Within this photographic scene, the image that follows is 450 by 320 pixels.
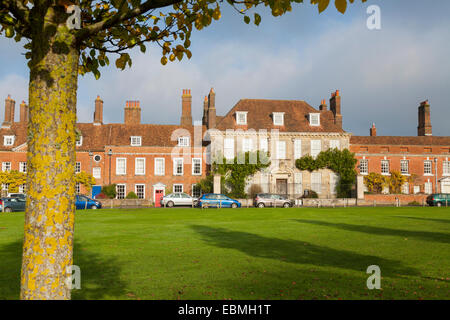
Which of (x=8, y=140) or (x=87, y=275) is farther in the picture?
(x=8, y=140)

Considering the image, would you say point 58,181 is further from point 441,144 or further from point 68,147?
point 441,144

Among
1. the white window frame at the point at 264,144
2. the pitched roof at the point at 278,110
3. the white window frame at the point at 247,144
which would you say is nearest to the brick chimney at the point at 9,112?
the pitched roof at the point at 278,110

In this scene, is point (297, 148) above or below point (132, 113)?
below

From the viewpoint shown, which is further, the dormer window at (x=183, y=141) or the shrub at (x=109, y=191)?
the dormer window at (x=183, y=141)

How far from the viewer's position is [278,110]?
147 ft

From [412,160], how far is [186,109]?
30.6 m

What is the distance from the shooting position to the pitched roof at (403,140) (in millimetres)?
50531

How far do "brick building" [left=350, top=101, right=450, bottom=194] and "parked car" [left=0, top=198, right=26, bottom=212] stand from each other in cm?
3918

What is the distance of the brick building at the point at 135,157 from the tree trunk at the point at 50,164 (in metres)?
40.6

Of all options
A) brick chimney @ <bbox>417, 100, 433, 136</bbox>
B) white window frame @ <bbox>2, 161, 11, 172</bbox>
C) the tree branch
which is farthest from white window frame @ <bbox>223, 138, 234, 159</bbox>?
the tree branch

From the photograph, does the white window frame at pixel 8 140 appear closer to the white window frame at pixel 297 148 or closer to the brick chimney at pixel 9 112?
the brick chimney at pixel 9 112

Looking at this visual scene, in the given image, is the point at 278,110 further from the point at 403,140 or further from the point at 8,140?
the point at 8,140

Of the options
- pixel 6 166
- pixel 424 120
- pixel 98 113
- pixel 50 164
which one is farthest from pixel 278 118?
pixel 50 164

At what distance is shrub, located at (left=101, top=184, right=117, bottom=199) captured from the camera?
4078 cm
